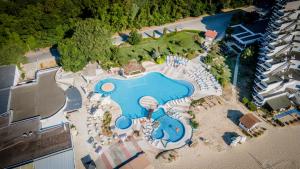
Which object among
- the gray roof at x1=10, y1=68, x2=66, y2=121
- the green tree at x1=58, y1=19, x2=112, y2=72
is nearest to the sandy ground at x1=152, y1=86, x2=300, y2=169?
the gray roof at x1=10, y1=68, x2=66, y2=121

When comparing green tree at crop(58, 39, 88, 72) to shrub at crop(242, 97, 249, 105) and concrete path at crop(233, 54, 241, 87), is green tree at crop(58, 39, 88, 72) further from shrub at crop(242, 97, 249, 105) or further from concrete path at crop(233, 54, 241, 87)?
shrub at crop(242, 97, 249, 105)

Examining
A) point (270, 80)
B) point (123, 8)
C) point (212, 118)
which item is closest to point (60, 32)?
point (123, 8)

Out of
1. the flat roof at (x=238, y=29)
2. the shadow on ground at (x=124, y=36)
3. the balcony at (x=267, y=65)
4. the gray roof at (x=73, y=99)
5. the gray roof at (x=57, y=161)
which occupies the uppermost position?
the flat roof at (x=238, y=29)

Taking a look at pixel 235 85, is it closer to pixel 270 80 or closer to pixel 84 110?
pixel 270 80

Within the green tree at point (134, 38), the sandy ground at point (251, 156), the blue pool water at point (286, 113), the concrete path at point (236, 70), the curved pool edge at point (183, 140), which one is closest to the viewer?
the sandy ground at point (251, 156)

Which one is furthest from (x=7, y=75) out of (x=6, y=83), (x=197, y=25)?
(x=197, y=25)

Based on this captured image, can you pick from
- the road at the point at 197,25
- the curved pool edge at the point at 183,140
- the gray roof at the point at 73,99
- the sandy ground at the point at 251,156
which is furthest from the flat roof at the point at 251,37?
the gray roof at the point at 73,99

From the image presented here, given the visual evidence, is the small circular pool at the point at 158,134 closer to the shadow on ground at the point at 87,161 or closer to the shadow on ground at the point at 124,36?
the shadow on ground at the point at 87,161
